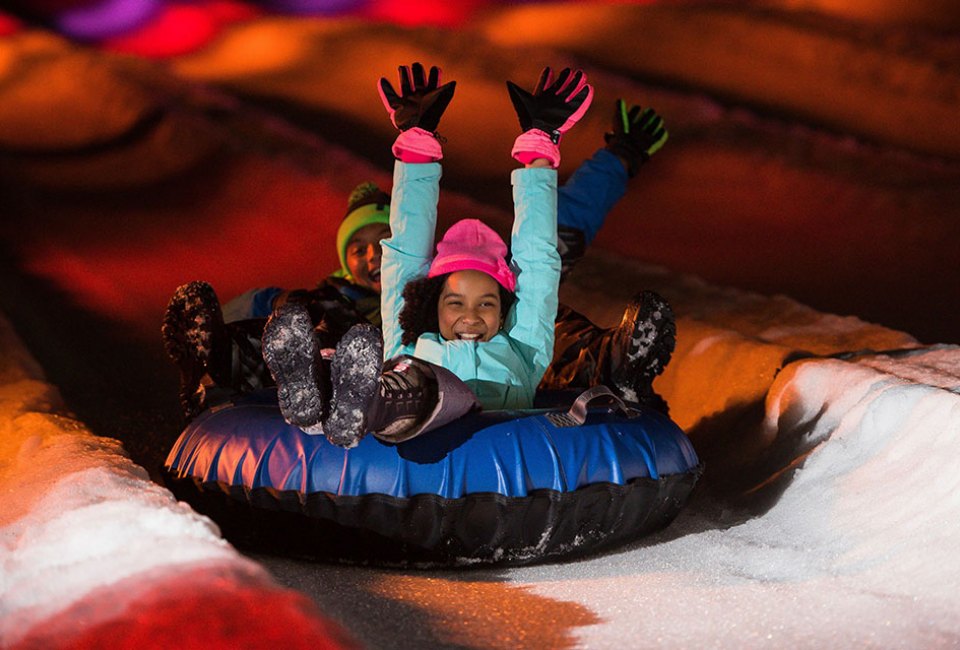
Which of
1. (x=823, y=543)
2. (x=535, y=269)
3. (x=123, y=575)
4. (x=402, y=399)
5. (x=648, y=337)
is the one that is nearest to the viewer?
(x=123, y=575)

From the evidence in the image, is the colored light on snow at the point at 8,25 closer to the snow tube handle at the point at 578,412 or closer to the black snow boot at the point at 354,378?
the snow tube handle at the point at 578,412

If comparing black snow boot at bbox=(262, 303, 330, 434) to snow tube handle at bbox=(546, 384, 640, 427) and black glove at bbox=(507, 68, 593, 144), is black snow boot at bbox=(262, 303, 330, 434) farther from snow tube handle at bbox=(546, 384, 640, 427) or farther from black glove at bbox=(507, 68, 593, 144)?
black glove at bbox=(507, 68, 593, 144)

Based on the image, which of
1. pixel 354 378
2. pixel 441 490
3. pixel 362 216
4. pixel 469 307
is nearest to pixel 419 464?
pixel 441 490

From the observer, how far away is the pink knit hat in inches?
114

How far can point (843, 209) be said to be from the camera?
6.38 meters

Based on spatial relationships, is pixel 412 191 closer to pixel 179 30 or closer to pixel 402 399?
pixel 402 399

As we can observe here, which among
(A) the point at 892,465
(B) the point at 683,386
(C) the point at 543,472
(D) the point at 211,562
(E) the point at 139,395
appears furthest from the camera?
(E) the point at 139,395

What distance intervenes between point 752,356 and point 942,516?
1.47 metres

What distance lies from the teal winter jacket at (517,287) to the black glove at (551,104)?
138mm

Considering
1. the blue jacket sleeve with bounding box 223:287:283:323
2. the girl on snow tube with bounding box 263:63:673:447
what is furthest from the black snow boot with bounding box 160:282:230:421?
the blue jacket sleeve with bounding box 223:287:283:323

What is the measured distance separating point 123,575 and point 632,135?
2.50 metres

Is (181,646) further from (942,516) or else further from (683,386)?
(683,386)

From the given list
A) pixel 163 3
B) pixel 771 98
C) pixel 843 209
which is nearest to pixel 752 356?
pixel 843 209

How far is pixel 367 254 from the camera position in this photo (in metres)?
3.68
